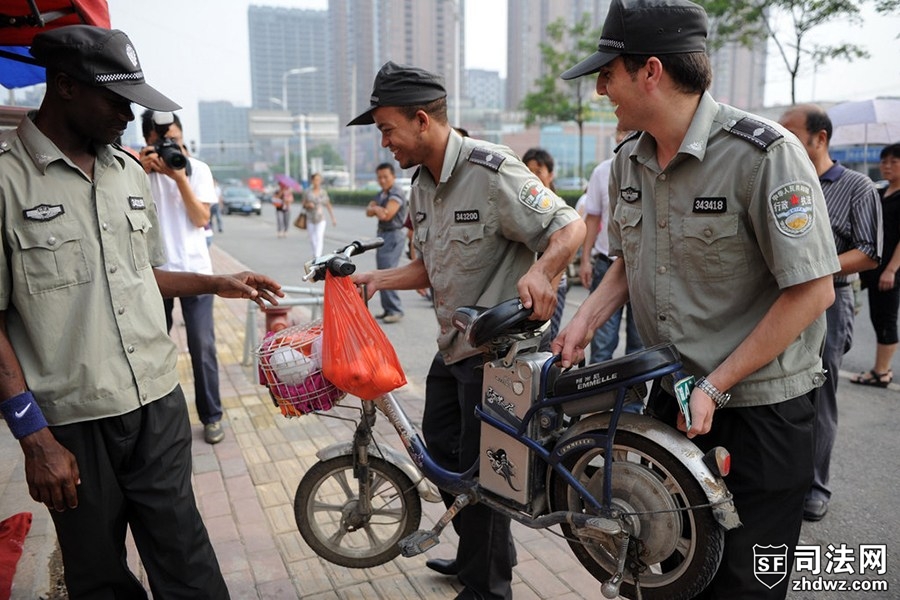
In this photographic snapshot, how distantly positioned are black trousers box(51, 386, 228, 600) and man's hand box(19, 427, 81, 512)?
90 millimetres

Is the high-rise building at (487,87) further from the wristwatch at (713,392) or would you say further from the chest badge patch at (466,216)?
the wristwatch at (713,392)

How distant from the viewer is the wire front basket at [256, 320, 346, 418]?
255cm

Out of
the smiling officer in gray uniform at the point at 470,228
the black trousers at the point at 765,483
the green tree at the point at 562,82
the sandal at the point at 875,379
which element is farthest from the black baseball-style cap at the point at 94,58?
the green tree at the point at 562,82

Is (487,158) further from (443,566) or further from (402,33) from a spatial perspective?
(402,33)

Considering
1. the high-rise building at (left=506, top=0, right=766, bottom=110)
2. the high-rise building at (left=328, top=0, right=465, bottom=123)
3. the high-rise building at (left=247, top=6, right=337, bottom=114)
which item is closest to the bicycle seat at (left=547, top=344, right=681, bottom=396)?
the high-rise building at (left=328, top=0, right=465, bottom=123)

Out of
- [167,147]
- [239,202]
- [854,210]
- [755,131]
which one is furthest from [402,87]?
[239,202]

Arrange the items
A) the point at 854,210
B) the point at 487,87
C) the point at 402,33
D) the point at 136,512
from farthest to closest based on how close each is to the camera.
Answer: the point at 487,87 → the point at 402,33 → the point at 854,210 → the point at 136,512

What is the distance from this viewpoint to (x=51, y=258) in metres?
1.98

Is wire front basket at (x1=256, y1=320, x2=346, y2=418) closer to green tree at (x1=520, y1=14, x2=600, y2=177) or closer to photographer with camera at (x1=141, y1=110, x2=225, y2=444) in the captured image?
photographer with camera at (x1=141, y1=110, x2=225, y2=444)

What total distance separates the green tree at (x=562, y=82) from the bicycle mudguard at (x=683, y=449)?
2190 cm

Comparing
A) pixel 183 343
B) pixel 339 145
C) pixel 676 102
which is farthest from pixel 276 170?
A: pixel 676 102

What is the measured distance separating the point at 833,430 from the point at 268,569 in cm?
276

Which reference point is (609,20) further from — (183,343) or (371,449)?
(183,343)

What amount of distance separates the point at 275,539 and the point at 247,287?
1.40 meters
